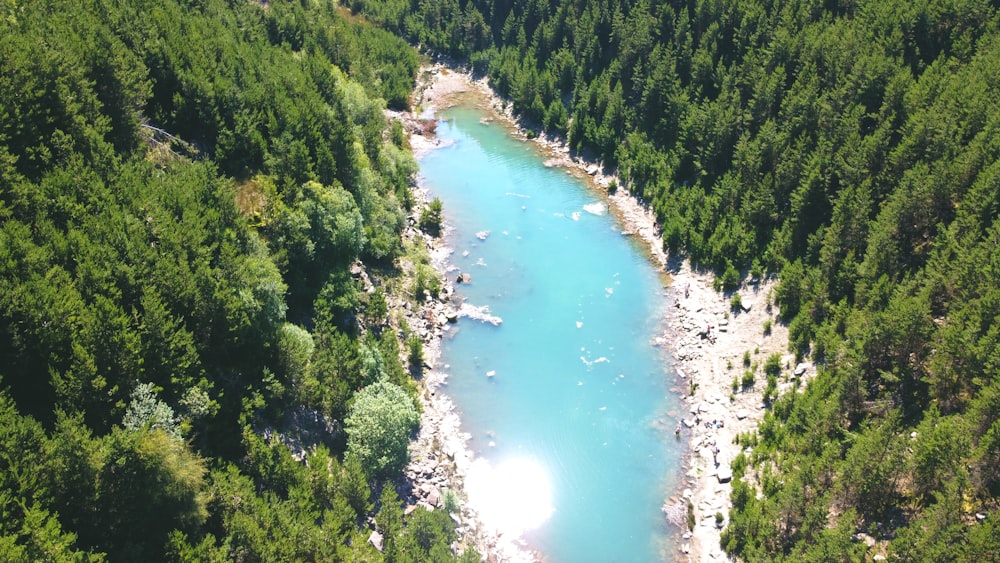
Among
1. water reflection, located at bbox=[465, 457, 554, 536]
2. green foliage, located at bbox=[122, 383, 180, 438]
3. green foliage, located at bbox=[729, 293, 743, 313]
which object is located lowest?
water reflection, located at bbox=[465, 457, 554, 536]

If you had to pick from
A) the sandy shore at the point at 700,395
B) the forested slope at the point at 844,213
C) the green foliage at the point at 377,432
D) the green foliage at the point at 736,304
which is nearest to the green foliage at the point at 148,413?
the green foliage at the point at 377,432

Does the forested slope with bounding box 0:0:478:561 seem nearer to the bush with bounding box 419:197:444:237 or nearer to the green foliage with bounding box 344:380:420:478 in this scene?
the green foliage with bounding box 344:380:420:478

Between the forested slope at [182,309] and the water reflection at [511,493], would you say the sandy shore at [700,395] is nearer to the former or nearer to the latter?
the water reflection at [511,493]

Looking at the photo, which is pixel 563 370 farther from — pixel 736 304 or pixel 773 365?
pixel 736 304

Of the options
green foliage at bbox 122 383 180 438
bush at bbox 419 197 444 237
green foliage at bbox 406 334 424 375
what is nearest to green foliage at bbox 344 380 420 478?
green foliage at bbox 406 334 424 375

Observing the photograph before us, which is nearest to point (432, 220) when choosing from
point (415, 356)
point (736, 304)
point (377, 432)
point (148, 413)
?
point (415, 356)
